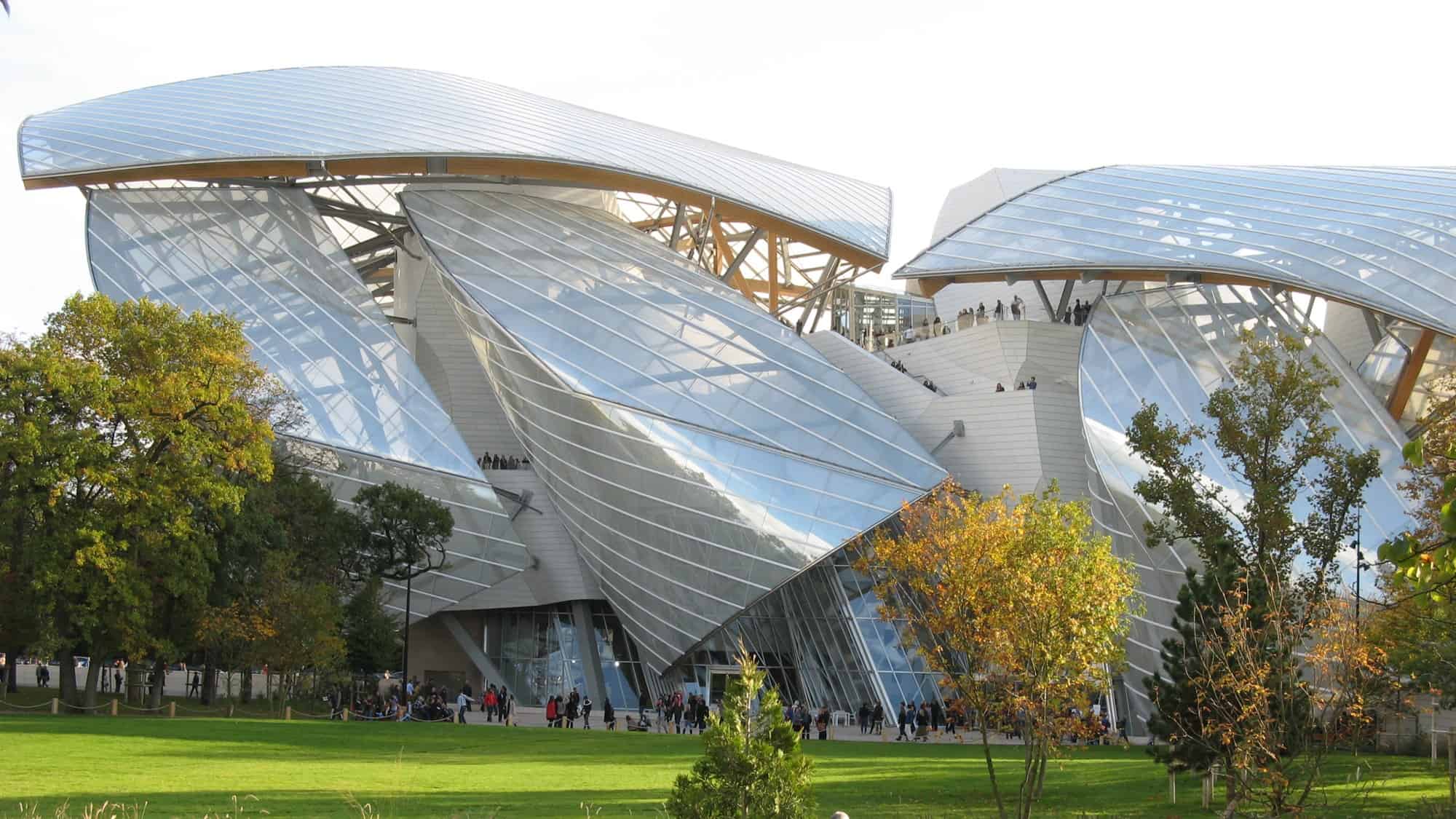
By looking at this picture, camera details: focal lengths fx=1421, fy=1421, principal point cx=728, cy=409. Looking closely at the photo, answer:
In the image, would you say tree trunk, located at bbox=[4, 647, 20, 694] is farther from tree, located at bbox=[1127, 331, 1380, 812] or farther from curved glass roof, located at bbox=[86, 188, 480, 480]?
tree, located at bbox=[1127, 331, 1380, 812]

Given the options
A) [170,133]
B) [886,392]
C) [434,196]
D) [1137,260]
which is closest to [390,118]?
[434,196]

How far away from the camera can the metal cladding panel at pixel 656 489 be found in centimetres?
4128

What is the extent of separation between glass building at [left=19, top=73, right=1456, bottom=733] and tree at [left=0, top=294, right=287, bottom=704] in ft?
29.5

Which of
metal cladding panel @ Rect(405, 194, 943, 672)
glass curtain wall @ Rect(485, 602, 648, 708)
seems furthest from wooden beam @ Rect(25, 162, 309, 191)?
glass curtain wall @ Rect(485, 602, 648, 708)

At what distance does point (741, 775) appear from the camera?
10.2 meters

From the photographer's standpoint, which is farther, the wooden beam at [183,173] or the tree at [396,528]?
the wooden beam at [183,173]

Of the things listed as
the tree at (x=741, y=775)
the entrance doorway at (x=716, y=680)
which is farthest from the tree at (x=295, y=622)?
the tree at (x=741, y=775)

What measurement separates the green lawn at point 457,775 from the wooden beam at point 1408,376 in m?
14.9

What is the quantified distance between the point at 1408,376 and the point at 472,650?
31.7m

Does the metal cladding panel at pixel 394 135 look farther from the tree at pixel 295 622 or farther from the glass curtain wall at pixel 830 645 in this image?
the tree at pixel 295 622

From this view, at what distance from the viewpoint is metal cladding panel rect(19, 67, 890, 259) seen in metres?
47.7

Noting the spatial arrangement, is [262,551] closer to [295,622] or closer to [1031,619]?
[295,622]

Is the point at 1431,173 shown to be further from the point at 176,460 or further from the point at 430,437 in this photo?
the point at 176,460

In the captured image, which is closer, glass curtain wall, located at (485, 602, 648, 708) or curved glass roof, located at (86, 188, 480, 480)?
curved glass roof, located at (86, 188, 480, 480)
